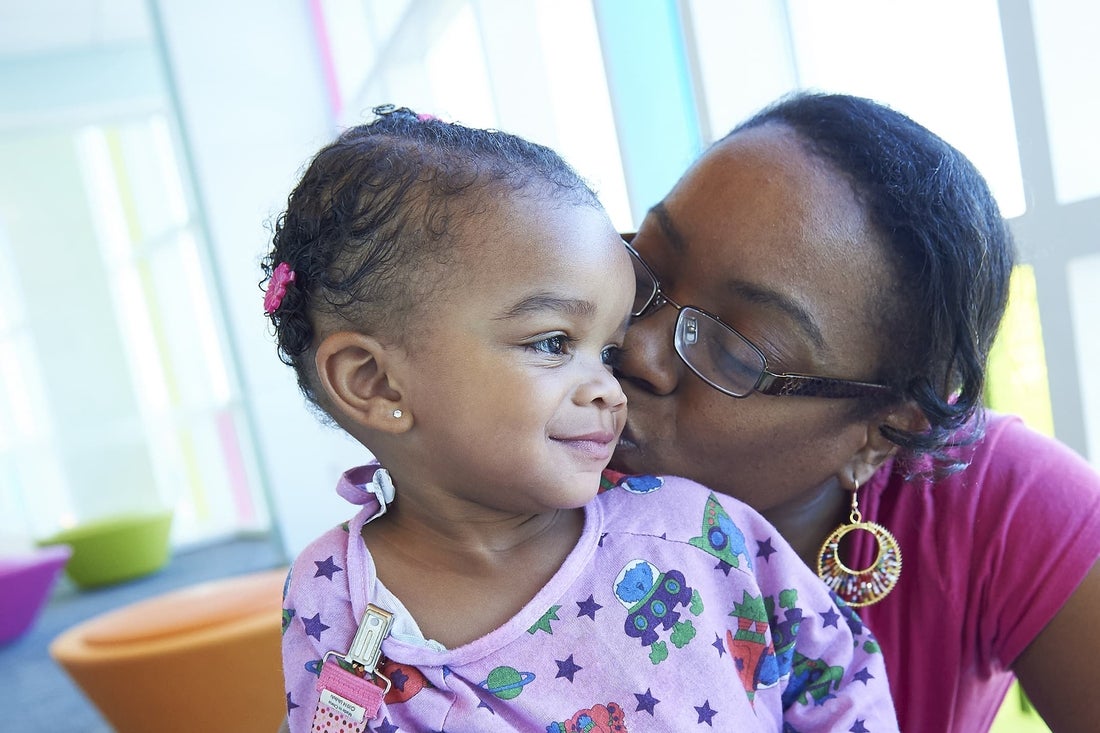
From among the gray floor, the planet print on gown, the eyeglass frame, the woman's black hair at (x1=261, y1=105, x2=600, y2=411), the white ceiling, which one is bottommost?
the gray floor

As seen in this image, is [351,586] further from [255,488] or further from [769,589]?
[255,488]

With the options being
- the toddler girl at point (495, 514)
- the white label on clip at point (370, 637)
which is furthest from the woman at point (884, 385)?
the white label on clip at point (370, 637)

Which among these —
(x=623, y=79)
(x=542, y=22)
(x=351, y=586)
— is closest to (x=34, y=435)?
(x=542, y=22)

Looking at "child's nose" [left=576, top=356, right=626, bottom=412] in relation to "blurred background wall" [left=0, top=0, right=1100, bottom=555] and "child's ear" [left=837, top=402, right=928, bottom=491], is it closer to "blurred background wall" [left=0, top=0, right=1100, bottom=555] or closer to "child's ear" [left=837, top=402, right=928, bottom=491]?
"child's ear" [left=837, top=402, right=928, bottom=491]

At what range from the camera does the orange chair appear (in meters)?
2.36

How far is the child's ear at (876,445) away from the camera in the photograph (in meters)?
1.29

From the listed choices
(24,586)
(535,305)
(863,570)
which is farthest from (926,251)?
(24,586)

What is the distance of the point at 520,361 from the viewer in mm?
941

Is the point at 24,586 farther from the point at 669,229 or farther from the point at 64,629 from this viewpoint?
the point at 669,229

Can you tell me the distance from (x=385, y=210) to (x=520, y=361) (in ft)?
0.67

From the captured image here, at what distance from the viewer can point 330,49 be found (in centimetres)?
513

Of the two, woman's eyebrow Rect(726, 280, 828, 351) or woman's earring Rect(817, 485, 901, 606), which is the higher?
woman's eyebrow Rect(726, 280, 828, 351)

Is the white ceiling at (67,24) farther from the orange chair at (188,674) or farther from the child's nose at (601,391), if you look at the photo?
the child's nose at (601,391)

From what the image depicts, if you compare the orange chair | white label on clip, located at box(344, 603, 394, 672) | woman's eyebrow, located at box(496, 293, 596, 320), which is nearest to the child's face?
woman's eyebrow, located at box(496, 293, 596, 320)
